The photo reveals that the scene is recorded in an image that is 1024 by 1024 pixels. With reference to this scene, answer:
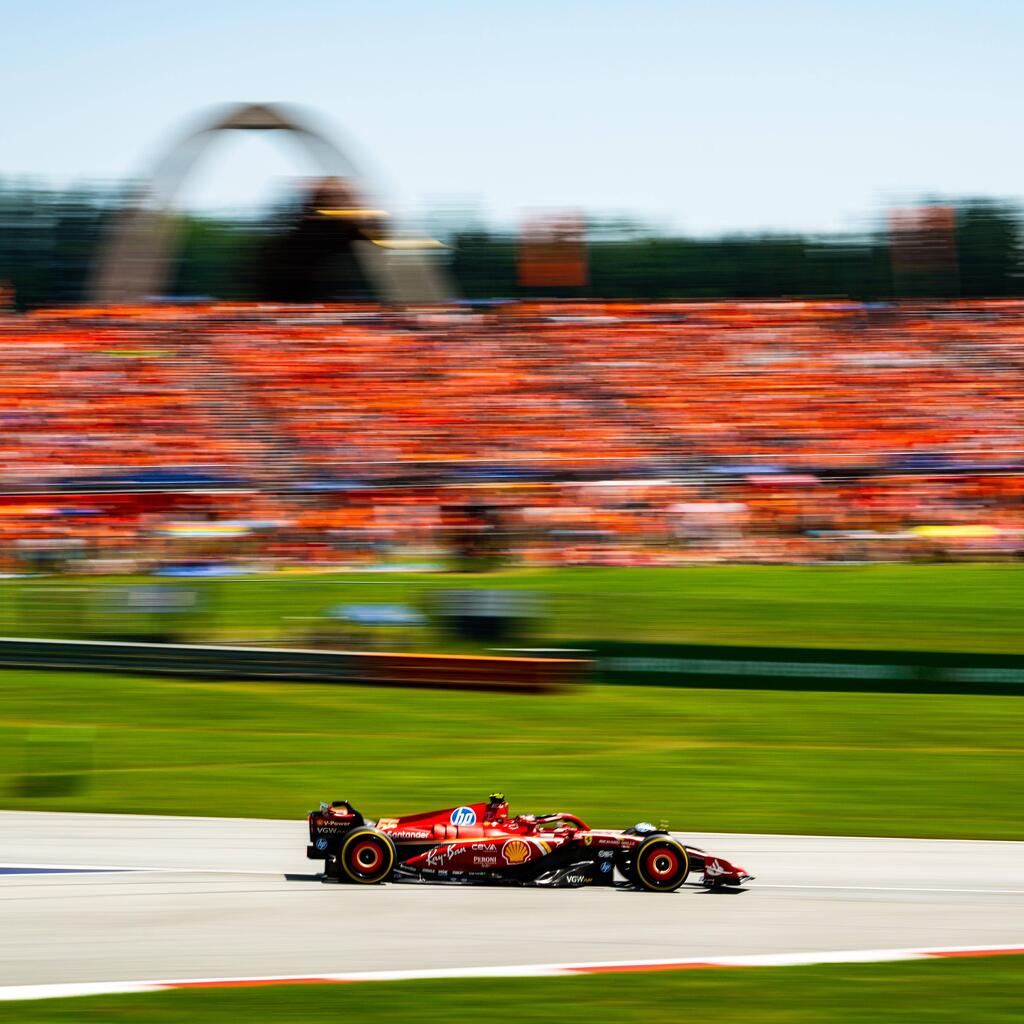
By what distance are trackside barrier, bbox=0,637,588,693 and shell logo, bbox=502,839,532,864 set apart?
5544 mm

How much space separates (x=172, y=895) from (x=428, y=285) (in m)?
22.4

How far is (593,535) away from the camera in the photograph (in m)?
18.3

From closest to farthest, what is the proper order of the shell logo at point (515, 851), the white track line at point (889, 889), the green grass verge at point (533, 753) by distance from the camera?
the shell logo at point (515, 851) < the white track line at point (889, 889) < the green grass verge at point (533, 753)

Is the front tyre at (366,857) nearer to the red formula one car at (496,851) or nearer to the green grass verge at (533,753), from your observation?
the red formula one car at (496,851)

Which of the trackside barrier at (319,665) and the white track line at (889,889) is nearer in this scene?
the white track line at (889,889)

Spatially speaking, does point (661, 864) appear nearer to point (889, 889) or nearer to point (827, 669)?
point (889, 889)

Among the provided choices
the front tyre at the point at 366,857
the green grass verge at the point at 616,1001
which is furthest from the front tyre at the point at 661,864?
the front tyre at the point at 366,857

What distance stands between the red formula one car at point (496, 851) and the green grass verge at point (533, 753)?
6.12ft

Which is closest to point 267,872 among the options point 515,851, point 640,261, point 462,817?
point 462,817

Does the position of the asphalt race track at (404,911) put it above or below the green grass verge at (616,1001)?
below

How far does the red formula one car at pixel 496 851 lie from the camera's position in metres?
6.08

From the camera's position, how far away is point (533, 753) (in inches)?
388

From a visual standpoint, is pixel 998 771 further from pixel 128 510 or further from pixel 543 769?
pixel 128 510

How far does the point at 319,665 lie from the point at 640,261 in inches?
876
